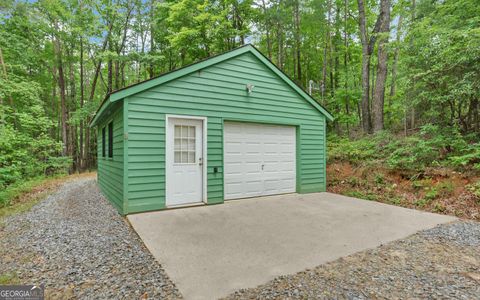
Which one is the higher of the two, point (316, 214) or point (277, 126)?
point (277, 126)

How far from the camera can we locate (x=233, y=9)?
1298cm

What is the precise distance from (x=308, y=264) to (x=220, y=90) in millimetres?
4174

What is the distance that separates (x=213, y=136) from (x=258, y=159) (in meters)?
1.47

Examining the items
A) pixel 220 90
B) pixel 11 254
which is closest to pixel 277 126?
pixel 220 90

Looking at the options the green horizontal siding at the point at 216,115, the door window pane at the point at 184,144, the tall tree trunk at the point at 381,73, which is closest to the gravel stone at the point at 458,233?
the green horizontal siding at the point at 216,115

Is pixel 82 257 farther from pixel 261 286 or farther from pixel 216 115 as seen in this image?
pixel 216 115

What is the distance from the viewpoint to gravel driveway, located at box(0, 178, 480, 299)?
2098 millimetres

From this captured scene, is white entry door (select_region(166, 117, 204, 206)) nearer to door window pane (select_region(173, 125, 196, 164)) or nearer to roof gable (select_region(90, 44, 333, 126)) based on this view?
door window pane (select_region(173, 125, 196, 164))

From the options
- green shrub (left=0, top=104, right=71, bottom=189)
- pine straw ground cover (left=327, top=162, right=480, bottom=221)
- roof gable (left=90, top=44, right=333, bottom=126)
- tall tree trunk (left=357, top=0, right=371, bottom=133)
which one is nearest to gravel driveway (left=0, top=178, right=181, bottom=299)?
roof gable (left=90, top=44, right=333, bottom=126)

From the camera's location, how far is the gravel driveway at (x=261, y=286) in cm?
210

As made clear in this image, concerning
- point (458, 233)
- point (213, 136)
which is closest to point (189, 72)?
point (213, 136)

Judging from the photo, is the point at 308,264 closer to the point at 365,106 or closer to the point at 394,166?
the point at 394,166

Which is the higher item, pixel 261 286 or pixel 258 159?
pixel 258 159

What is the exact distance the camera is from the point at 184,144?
Result: 516cm
